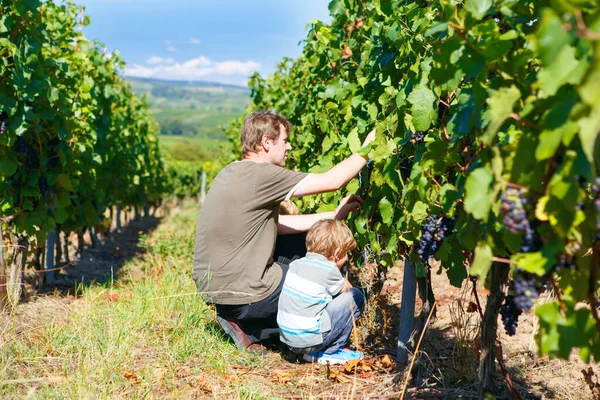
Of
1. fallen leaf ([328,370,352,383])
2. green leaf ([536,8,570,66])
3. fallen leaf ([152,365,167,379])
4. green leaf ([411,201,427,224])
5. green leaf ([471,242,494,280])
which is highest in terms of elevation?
green leaf ([536,8,570,66])

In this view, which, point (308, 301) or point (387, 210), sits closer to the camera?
point (387, 210)

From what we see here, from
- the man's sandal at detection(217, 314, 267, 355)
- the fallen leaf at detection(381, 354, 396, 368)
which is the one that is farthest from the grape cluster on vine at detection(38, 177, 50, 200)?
the fallen leaf at detection(381, 354, 396, 368)

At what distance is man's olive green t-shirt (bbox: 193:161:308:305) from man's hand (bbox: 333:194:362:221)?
1.18ft

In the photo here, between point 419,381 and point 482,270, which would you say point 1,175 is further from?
point 482,270

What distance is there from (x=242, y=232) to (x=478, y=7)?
A: 2.23 meters

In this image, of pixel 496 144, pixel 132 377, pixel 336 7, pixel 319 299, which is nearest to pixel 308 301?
pixel 319 299

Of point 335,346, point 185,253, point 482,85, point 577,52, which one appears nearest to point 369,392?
point 335,346

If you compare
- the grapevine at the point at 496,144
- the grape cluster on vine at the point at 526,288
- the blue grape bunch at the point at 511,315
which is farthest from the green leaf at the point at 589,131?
the blue grape bunch at the point at 511,315

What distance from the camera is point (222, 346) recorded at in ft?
11.9

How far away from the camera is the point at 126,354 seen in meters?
3.30

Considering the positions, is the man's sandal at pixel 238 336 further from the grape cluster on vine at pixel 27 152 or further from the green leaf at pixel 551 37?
the green leaf at pixel 551 37

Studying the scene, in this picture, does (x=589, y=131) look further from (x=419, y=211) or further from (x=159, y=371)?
(x=159, y=371)

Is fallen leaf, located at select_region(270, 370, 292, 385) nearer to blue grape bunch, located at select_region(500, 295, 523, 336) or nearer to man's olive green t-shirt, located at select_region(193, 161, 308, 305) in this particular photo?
man's olive green t-shirt, located at select_region(193, 161, 308, 305)

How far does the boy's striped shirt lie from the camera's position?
3.38m
